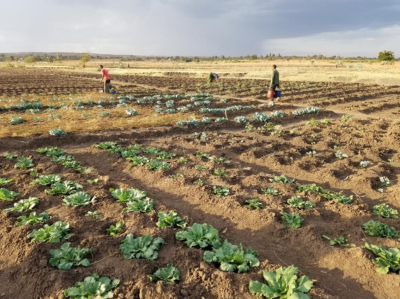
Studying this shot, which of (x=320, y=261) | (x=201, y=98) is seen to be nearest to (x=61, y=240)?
(x=320, y=261)

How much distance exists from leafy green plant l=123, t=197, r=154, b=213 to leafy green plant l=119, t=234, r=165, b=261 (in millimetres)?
1113

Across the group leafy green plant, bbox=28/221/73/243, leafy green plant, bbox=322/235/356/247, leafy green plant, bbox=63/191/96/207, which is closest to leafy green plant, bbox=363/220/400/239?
leafy green plant, bbox=322/235/356/247

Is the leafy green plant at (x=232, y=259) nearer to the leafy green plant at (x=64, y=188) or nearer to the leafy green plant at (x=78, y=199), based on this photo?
the leafy green plant at (x=78, y=199)

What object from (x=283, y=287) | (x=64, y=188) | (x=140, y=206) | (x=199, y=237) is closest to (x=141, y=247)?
(x=199, y=237)

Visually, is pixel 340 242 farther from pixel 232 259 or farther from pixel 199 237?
pixel 199 237

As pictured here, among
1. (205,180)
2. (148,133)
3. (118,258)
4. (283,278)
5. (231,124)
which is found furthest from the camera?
(231,124)

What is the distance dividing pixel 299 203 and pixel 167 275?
356 cm

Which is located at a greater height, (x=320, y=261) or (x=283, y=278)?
(x=283, y=278)

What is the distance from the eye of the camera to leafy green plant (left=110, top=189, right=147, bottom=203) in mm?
6457

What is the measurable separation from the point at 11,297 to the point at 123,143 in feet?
24.6

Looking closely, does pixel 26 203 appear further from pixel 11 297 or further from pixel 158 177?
pixel 158 177

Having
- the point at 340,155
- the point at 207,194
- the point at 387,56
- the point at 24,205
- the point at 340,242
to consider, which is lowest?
the point at 340,242

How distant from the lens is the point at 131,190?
6.73 metres

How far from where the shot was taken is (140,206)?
239 inches
